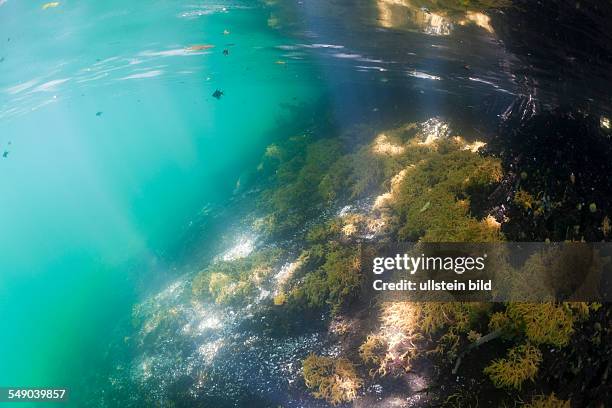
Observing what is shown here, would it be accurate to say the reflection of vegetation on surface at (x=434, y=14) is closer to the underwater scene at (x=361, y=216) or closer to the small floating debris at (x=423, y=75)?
the underwater scene at (x=361, y=216)

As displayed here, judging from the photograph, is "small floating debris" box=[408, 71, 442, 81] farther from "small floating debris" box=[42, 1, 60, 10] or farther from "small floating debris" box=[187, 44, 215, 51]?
"small floating debris" box=[42, 1, 60, 10]

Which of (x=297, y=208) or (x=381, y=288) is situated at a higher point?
(x=381, y=288)

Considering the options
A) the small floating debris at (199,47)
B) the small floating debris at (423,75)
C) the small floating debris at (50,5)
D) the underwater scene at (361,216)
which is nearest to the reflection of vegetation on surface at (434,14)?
the underwater scene at (361,216)

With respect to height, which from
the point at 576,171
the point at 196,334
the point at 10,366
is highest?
the point at 576,171

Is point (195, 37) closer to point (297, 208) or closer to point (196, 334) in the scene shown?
point (297, 208)

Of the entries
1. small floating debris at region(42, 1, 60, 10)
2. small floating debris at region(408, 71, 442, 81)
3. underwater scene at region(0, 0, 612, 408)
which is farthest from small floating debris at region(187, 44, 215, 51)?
small floating debris at region(408, 71, 442, 81)

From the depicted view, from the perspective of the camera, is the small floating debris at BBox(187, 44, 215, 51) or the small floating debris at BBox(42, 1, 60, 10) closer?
the small floating debris at BBox(42, 1, 60, 10)

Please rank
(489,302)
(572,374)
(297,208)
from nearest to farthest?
1. (572,374)
2. (489,302)
3. (297,208)

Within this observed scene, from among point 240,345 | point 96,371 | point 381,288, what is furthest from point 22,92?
point 381,288
